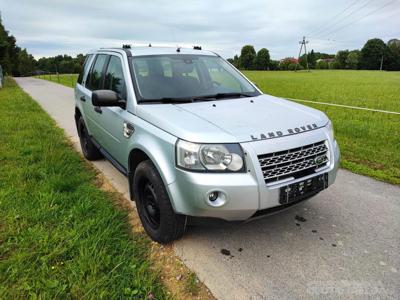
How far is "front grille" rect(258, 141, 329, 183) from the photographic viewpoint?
2588mm

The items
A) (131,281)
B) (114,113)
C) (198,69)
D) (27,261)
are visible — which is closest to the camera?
(131,281)

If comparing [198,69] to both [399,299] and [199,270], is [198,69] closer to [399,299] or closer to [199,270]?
[199,270]

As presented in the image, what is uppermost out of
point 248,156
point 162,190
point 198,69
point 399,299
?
point 198,69

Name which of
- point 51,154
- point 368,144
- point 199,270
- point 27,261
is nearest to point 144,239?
point 199,270

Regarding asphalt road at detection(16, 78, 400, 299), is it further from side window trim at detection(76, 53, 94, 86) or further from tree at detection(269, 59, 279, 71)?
tree at detection(269, 59, 279, 71)

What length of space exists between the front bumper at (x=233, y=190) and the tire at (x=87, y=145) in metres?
3.30

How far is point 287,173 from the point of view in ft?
8.84

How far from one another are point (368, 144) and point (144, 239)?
16.9 ft

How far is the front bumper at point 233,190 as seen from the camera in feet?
8.18

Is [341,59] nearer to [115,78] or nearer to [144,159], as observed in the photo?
[115,78]

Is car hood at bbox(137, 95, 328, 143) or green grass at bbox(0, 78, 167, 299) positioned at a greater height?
car hood at bbox(137, 95, 328, 143)

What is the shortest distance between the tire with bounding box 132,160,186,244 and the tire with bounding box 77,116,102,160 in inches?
99.1

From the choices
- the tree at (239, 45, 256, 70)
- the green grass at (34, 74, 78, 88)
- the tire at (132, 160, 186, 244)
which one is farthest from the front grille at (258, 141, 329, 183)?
the tree at (239, 45, 256, 70)

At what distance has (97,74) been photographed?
15.5 ft
